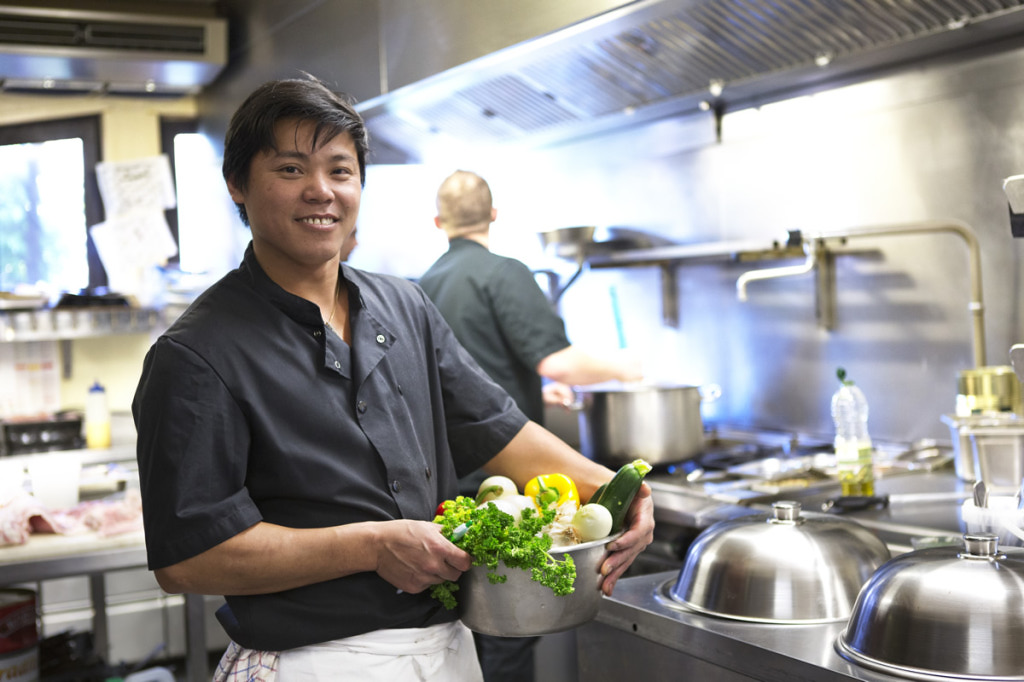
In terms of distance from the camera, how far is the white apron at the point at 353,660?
4.71 feet

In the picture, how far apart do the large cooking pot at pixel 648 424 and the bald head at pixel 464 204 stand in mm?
647

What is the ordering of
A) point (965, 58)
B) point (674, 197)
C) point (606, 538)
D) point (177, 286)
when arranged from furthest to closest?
point (177, 286) → point (674, 197) → point (965, 58) → point (606, 538)

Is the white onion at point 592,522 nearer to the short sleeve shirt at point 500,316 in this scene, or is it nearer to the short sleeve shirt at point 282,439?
the short sleeve shirt at point 282,439

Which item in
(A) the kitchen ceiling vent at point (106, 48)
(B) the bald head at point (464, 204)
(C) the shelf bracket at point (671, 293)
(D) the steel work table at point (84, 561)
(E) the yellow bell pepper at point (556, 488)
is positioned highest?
(A) the kitchen ceiling vent at point (106, 48)

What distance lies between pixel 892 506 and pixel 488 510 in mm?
1270

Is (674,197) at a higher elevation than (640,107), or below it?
below

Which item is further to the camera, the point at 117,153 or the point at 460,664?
the point at 117,153

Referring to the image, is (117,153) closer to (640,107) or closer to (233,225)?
(233,225)

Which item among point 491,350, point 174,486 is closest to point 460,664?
point 174,486

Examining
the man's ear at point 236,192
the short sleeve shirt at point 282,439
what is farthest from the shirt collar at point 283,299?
the man's ear at point 236,192

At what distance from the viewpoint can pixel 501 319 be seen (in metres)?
2.92

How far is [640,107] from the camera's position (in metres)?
3.42

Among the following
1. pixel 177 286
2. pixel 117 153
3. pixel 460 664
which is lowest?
pixel 460 664

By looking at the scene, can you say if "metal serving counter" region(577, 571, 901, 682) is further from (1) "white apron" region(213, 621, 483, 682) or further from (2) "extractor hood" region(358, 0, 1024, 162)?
(2) "extractor hood" region(358, 0, 1024, 162)
